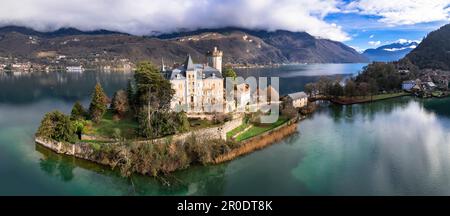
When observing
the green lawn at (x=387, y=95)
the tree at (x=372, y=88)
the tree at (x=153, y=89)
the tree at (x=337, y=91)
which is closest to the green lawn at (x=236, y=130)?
the tree at (x=153, y=89)

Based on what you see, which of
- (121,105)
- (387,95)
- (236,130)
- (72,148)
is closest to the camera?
(72,148)

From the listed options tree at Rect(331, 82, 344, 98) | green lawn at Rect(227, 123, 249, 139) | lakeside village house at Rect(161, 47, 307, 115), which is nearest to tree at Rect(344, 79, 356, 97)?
tree at Rect(331, 82, 344, 98)

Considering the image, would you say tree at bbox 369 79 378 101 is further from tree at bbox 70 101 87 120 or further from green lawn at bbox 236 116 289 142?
tree at bbox 70 101 87 120

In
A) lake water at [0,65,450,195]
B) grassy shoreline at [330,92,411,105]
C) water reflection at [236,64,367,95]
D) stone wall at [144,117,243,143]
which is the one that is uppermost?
water reflection at [236,64,367,95]

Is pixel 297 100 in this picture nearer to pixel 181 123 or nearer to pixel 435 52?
pixel 181 123

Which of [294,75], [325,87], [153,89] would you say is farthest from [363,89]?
[294,75]

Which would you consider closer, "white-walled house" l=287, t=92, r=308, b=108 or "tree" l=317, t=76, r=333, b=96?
"white-walled house" l=287, t=92, r=308, b=108

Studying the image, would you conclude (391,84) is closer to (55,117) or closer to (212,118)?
(212,118)
